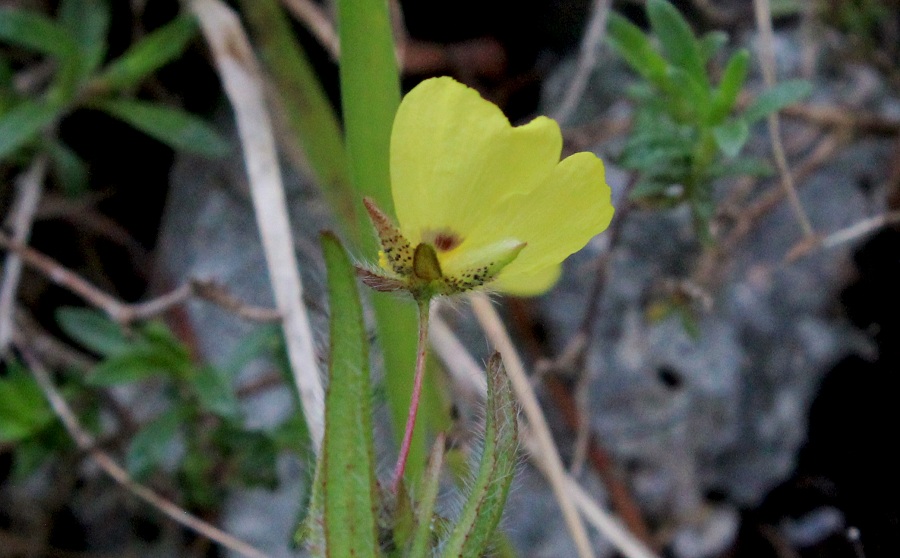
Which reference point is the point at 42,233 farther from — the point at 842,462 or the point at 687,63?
the point at 842,462

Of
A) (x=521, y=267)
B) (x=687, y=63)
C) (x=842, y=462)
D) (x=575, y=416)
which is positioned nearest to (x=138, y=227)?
(x=575, y=416)

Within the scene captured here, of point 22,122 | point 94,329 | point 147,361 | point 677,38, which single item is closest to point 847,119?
point 677,38

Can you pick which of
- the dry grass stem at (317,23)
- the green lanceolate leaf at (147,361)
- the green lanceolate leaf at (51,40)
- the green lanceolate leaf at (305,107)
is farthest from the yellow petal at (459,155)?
the green lanceolate leaf at (51,40)

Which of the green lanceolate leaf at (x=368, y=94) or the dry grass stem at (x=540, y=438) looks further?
the dry grass stem at (x=540, y=438)

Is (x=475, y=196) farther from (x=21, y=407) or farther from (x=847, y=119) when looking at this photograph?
(x=847, y=119)

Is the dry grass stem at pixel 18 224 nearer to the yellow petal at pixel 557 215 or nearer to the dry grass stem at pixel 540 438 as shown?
the dry grass stem at pixel 540 438

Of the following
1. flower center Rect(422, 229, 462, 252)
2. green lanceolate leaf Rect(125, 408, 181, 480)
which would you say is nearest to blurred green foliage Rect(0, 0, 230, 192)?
green lanceolate leaf Rect(125, 408, 181, 480)

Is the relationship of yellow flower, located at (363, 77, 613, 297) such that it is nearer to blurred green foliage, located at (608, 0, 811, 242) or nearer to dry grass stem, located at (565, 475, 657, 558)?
blurred green foliage, located at (608, 0, 811, 242)
